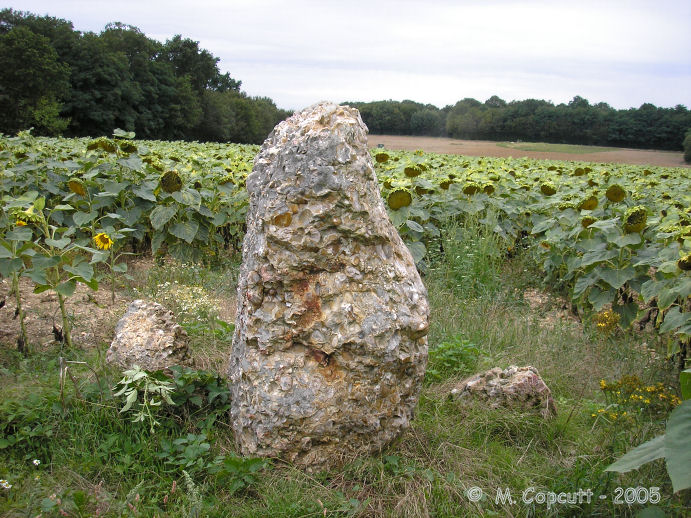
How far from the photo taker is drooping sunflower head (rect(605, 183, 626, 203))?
5.05 metres

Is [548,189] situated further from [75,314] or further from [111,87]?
[111,87]

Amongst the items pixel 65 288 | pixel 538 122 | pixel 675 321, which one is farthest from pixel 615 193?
pixel 538 122

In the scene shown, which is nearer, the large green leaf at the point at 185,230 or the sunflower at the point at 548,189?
the large green leaf at the point at 185,230

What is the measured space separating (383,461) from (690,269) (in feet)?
7.89

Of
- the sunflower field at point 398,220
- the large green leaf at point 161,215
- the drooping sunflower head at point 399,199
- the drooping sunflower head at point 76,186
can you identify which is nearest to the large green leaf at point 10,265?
the sunflower field at point 398,220

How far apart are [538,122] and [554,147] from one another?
3.60 metres

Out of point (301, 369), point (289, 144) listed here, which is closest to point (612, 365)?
point (301, 369)

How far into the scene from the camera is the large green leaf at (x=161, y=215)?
5.66 m

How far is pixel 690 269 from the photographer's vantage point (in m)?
3.46

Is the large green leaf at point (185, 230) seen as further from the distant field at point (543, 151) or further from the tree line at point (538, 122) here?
the tree line at point (538, 122)

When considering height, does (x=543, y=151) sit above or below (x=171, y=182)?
above

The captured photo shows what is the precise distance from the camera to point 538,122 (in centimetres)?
3192

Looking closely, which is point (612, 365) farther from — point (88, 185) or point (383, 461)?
point (88, 185)

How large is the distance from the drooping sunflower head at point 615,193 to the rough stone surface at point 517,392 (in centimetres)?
271
